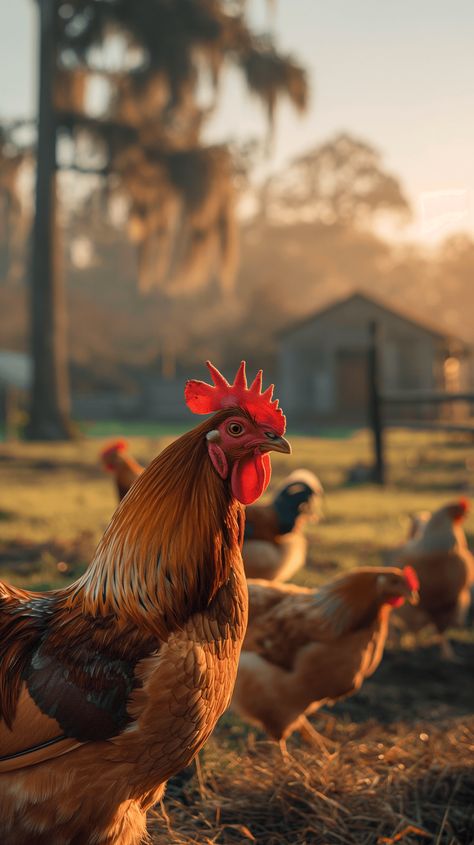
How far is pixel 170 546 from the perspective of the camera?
2289mm

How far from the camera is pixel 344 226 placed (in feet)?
175

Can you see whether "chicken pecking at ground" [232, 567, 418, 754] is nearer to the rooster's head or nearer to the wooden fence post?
the rooster's head

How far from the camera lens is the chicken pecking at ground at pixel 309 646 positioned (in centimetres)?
363

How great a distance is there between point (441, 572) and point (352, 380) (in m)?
24.8

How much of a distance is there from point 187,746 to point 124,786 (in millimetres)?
200

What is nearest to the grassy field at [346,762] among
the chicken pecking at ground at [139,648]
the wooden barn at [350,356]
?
the chicken pecking at ground at [139,648]

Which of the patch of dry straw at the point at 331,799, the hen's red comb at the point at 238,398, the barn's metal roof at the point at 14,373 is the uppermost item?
the barn's metal roof at the point at 14,373

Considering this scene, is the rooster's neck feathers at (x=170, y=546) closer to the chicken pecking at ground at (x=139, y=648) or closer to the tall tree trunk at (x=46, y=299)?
the chicken pecking at ground at (x=139, y=648)

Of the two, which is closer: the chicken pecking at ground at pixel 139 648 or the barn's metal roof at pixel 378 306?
the chicken pecking at ground at pixel 139 648

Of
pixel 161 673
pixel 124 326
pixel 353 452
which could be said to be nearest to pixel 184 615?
pixel 161 673

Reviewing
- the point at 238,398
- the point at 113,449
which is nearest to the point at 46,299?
the point at 113,449

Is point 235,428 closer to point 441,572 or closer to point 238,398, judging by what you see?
point 238,398

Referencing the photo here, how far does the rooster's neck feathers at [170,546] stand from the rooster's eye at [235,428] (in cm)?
5

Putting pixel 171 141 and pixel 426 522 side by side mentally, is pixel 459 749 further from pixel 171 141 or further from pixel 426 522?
pixel 171 141
